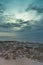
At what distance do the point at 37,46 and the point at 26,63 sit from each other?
4.37 m

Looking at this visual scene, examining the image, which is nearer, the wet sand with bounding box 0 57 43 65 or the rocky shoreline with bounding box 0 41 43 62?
the wet sand with bounding box 0 57 43 65

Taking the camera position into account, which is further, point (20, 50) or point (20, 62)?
point (20, 50)

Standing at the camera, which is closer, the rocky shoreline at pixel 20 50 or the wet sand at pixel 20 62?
the wet sand at pixel 20 62

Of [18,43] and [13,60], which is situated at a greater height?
[18,43]

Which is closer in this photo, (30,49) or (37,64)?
(37,64)

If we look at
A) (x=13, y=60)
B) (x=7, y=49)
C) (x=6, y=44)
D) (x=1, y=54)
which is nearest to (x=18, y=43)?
(x=6, y=44)

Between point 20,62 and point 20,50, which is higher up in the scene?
point 20,50

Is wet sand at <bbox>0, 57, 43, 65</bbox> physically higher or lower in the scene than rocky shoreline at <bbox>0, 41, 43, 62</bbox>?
lower

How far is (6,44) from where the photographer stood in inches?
609

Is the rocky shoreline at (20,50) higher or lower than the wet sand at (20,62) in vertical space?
higher

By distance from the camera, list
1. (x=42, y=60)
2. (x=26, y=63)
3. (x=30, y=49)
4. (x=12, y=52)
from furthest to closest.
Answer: (x=30, y=49) < (x=12, y=52) < (x=42, y=60) < (x=26, y=63)

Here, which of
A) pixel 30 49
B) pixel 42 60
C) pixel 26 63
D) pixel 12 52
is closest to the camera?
pixel 26 63

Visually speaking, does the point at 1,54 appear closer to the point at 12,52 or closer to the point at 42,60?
the point at 12,52

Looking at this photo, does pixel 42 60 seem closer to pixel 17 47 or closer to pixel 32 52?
pixel 32 52
